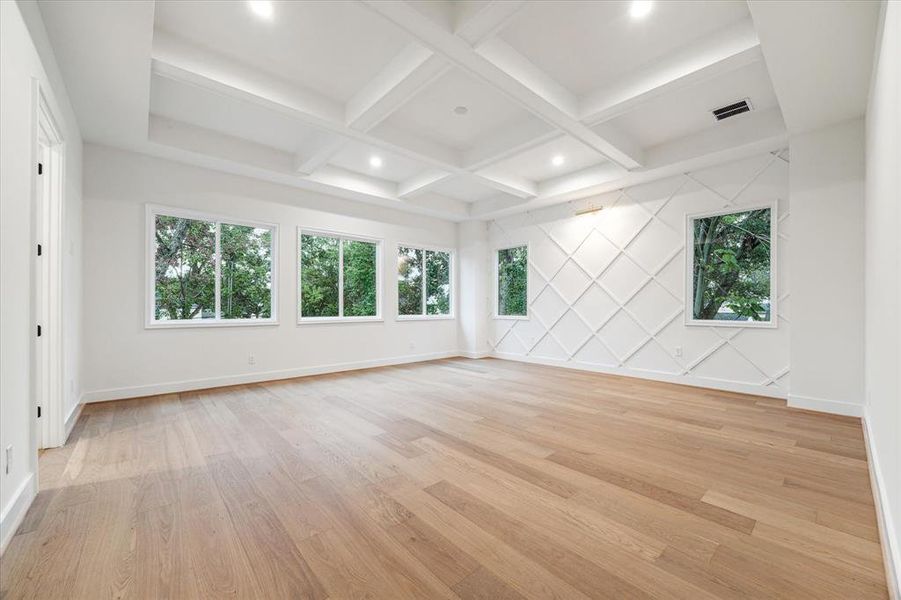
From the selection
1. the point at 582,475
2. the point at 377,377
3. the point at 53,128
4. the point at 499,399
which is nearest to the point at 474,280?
the point at 377,377

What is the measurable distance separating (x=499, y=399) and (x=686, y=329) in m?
2.64

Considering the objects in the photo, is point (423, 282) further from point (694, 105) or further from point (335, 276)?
point (694, 105)

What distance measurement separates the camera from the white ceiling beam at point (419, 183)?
5.21 metres

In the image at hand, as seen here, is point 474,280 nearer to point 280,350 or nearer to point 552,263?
point 552,263

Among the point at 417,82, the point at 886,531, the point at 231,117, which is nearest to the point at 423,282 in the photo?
the point at 231,117

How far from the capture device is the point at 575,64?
3066 millimetres

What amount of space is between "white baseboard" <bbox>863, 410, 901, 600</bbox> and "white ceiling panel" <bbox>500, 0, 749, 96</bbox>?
114 inches

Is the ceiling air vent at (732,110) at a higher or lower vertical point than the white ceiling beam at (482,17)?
higher

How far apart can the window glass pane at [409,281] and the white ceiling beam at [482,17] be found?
172 inches

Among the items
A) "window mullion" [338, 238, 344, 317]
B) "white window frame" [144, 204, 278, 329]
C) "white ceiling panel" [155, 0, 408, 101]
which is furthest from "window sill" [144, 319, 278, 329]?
"white ceiling panel" [155, 0, 408, 101]

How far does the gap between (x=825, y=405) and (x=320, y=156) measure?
18.5 ft

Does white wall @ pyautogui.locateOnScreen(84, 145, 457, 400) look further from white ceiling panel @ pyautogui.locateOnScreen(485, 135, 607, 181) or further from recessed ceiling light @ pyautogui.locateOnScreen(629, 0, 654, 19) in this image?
recessed ceiling light @ pyautogui.locateOnScreen(629, 0, 654, 19)

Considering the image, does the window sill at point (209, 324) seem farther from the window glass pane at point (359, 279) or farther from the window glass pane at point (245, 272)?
the window glass pane at point (359, 279)

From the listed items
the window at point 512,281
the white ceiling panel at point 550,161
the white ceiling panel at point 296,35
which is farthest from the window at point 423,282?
the white ceiling panel at point 296,35
